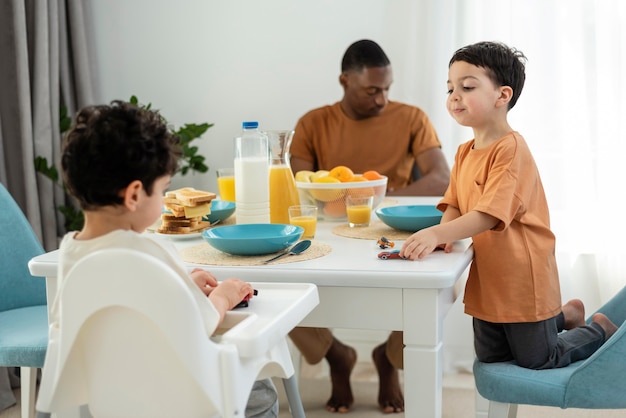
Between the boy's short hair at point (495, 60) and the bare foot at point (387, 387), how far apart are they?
4.60ft

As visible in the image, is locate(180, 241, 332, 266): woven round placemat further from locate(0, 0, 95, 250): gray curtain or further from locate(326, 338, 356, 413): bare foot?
locate(0, 0, 95, 250): gray curtain

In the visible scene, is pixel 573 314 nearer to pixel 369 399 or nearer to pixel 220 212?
pixel 220 212

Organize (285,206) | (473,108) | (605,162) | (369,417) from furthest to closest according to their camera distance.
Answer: (605,162)
(369,417)
(285,206)
(473,108)

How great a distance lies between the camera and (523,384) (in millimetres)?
1705

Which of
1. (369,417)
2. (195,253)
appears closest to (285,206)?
(195,253)

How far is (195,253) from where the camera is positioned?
1887mm

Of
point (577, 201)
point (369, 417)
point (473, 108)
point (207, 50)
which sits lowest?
point (369, 417)

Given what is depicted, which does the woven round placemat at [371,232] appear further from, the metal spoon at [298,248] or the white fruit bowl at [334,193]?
the metal spoon at [298,248]

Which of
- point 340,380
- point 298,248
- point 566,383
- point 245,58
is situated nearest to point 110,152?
point 298,248

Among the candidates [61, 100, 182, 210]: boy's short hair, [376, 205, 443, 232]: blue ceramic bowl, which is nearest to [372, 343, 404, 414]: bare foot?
[376, 205, 443, 232]: blue ceramic bowl

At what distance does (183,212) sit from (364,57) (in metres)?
1.36

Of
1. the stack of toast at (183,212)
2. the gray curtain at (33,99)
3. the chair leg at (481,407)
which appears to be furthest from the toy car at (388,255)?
the gray curtain at (33,99)

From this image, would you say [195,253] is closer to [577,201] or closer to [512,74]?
[512,74]

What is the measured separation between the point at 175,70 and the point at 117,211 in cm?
274
